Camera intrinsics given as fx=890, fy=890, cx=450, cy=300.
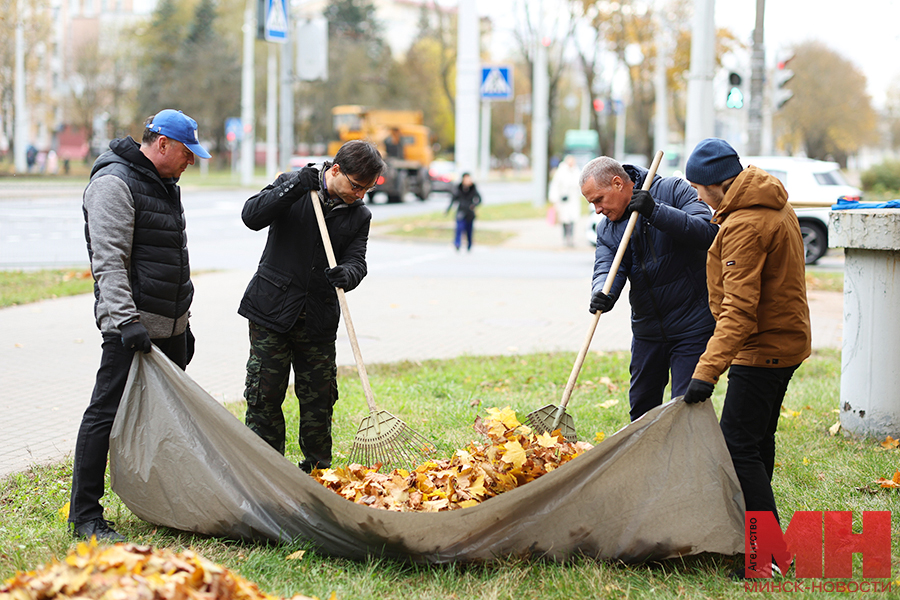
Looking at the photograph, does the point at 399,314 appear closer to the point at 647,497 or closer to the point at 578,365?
the point at 578,365

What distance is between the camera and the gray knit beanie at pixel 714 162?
3633 millimetres

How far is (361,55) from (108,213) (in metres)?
55.5

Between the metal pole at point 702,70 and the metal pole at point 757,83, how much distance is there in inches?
59.1

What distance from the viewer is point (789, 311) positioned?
3.52 meters

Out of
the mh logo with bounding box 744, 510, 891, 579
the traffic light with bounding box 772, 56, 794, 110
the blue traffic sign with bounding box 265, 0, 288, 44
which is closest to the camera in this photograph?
the mh logo with bounding box 744, 510, 891, 579

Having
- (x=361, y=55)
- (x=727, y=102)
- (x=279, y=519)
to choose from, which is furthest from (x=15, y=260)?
(x=361, y=55)

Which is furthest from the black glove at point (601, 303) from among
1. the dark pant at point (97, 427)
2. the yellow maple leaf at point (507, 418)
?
the dark pant at point (97, 427)

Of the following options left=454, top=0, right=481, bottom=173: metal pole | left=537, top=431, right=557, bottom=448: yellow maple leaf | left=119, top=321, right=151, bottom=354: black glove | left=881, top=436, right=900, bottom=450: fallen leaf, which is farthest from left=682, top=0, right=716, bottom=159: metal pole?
left=119, top=321, right=151, bottom=354: black glove

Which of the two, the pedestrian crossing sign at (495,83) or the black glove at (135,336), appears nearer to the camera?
the black glove at (135,336)

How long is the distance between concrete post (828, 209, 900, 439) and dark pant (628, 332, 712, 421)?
1656 mm

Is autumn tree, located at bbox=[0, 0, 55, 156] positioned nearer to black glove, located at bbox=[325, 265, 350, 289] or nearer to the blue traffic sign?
the blue traffic sign

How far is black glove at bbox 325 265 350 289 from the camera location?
13.8 feet

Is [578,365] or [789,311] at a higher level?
[789,311]

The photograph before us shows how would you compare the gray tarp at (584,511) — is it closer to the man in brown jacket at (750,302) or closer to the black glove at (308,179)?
the man in brown jacket at (750,302)
